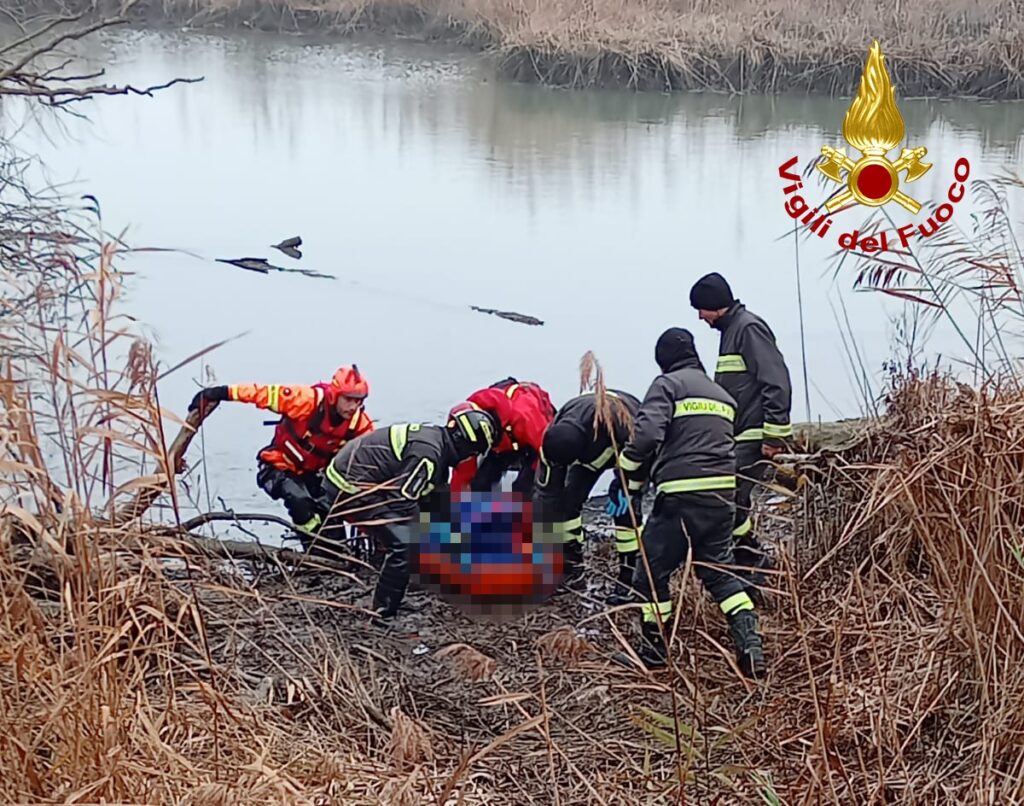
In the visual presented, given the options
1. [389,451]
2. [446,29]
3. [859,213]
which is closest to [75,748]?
[389,451]

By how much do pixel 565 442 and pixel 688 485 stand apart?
654 mm

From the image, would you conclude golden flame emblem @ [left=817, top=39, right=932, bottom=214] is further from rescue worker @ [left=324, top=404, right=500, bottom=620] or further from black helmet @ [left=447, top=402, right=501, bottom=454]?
rescue worker @ [left=324, top=404, right=500, bottom=620]

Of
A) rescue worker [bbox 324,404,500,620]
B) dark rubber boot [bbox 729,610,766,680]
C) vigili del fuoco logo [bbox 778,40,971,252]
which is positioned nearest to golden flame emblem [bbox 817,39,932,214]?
vigili del fuoco logo [bbox 778,40,971,252]

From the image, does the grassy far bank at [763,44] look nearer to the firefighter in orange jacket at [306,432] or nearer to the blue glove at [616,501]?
the blue glove at [616,501]

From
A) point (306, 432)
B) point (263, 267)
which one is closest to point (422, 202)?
point (263, 267)

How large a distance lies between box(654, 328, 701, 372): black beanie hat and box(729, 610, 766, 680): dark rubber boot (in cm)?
96

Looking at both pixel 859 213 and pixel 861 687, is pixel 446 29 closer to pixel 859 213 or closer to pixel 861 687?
pixel 859 213

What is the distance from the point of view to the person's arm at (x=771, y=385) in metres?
5.14

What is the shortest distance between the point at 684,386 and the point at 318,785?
2.09 metres

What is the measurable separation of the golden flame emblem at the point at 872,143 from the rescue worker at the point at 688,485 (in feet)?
5.92

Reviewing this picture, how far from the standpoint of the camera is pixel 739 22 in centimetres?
1686

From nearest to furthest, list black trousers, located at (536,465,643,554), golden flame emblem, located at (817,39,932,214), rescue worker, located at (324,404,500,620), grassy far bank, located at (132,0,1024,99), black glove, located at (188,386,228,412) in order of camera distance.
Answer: rescue worker, located at (324,404,500,620)
black trousers, located at (536,465,643,554)
black glove, located at (188,386,228,412)
golden flame emblem, located at (817,39,932,214)
grassy far bank, located at (132,0,1024,99)

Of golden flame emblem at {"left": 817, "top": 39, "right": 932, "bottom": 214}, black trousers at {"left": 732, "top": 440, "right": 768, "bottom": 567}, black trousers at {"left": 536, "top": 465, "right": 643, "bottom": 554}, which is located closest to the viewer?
black trousers at {"left": 732, "top": 440, "right": 768, "bottom": 567}

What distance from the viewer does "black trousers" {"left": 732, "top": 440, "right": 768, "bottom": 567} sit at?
4.83 m
